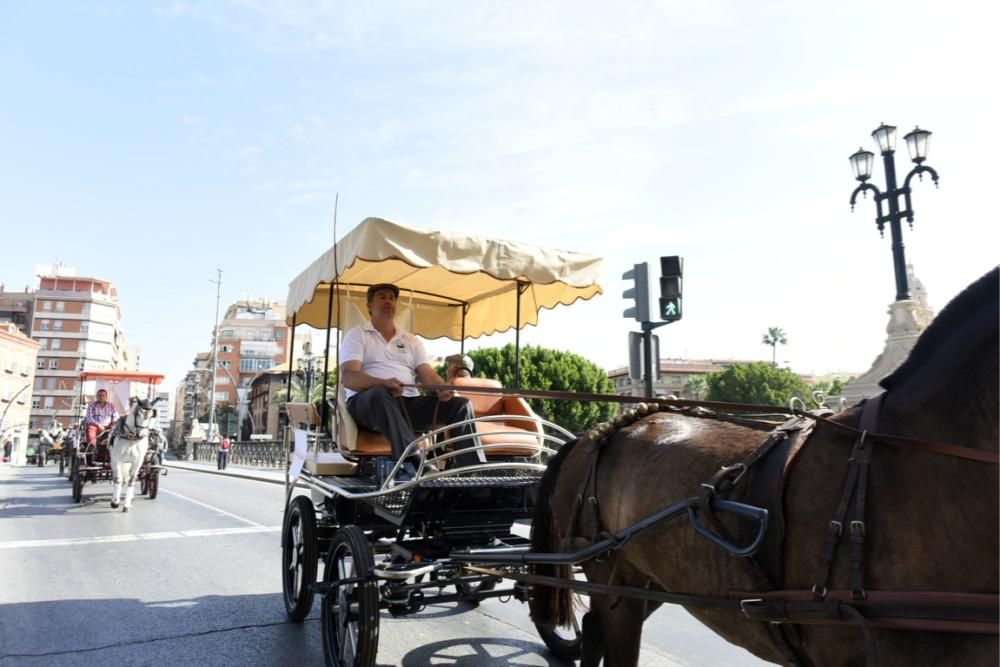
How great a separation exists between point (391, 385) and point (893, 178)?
1235 centimetres

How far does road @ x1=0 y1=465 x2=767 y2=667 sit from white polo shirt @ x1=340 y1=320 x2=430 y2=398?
5.73 feet

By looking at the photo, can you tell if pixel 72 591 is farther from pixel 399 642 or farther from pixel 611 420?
pixel 611 420

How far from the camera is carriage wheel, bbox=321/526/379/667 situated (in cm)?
349

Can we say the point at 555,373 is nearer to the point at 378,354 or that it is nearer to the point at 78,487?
the point at 78,487

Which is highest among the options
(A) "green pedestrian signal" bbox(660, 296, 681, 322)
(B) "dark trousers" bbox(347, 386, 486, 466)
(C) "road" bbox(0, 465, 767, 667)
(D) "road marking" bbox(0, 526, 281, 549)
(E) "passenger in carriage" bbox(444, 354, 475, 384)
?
(A) "green pedestrian signal" bbox(660, 296, 681, 322)

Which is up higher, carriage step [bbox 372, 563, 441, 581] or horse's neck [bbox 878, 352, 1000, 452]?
horse's neck [bbox 878, 352, 1000, 452]

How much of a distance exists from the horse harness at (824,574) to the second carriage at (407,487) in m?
1.20

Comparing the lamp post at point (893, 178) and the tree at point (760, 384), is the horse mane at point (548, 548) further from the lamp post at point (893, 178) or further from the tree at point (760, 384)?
the tree at point (760, 384)

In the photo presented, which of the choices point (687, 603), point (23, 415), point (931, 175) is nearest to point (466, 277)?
point (687, 603)

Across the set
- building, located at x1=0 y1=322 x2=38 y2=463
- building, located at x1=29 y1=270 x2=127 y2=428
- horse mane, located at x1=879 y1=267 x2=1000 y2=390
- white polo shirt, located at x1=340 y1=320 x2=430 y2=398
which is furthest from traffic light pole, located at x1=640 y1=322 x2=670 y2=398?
building, located at x1=29 y1=270 x2=127 y2=428

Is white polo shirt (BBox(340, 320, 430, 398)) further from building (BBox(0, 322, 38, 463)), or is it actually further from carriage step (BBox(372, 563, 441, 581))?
building (BBox(0, 322, 38, 463))

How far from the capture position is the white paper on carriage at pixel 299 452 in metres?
5.39

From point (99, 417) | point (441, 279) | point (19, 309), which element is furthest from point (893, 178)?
point (19, 309)

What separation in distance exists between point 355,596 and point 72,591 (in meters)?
3.84
